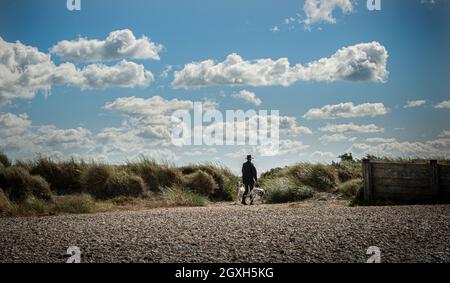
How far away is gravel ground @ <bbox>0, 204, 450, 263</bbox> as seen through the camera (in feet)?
25.3

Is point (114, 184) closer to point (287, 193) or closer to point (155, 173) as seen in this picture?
point (155, 173)

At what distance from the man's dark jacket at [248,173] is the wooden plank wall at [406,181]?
394 centimetres

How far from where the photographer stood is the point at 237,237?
887cm

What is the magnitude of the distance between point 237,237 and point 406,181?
8843mm

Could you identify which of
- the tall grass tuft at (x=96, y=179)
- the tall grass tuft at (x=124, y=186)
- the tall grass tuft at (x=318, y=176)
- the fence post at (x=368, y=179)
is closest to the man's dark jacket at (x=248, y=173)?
the tall grass tuft at (x=318, y=176)

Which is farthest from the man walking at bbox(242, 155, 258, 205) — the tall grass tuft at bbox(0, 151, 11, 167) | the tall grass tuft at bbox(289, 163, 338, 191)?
the tall grass tuft at bbox(0, 151, 11, 167)

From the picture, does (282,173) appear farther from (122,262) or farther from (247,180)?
(122,262)

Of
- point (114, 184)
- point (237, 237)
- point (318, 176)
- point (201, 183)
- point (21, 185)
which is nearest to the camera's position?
point (237, 237)

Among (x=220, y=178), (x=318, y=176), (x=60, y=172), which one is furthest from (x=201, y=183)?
(x=60, y=172)

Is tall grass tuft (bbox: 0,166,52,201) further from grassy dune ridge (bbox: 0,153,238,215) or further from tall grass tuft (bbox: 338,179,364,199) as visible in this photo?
tall grass tuft (bbox: 338,179,364,199)

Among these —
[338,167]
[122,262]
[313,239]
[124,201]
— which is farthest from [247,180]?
[122,262]

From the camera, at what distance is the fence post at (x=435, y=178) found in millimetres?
15305
